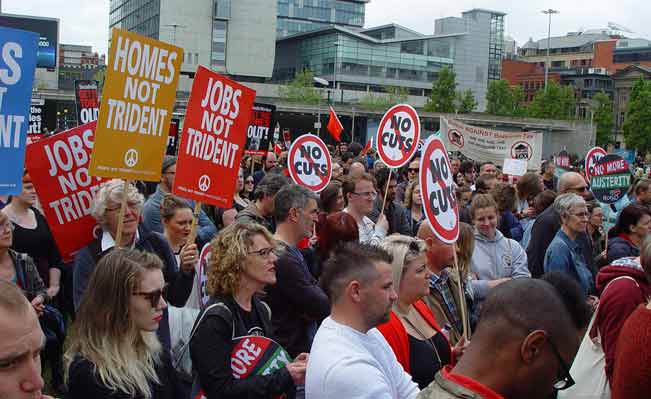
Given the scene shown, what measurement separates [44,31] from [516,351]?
6974 centimetres

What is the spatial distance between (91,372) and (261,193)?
412 cm

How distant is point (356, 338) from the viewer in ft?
11.5

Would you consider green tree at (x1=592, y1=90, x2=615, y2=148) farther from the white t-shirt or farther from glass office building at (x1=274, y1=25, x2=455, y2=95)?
the white t-shirt

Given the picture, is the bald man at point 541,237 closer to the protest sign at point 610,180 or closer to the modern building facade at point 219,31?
the protest sign at point 610,180

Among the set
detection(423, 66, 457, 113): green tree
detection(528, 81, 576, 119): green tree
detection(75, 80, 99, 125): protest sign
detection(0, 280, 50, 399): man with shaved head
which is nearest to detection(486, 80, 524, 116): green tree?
detection(528, 81, 576, 119): green tree

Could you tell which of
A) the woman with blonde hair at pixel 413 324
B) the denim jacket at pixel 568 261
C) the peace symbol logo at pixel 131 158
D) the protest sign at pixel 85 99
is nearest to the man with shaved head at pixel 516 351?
the woman with blonde hair at pixel 413 324

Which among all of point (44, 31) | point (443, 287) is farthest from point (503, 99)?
point (443, 287)

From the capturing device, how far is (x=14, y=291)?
2266 millimetres

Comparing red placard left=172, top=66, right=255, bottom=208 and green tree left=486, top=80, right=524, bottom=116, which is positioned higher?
green tree left=486, top=80, right=524, bottom=116

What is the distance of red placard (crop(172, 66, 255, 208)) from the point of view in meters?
5.74

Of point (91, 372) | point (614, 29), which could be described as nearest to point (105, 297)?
point (91, 372)

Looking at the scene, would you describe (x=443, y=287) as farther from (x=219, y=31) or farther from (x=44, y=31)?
(x=219, y=31)

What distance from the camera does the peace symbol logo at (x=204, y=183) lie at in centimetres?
585

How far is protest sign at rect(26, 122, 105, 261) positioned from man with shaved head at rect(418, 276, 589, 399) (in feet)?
12.0
